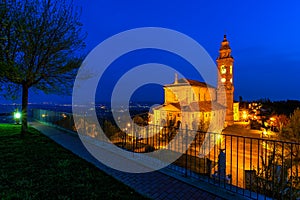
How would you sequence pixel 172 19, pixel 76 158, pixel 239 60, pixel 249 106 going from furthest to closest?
1. pixel 239 60
2. pixel 172 19
3. pixel 249 106
4. pixel 76 158

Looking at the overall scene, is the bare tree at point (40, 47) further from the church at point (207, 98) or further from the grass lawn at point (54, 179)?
the church at point (207, 98)

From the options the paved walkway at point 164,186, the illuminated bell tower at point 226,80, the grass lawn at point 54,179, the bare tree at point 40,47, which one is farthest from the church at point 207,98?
the paved walkway at point 164,186

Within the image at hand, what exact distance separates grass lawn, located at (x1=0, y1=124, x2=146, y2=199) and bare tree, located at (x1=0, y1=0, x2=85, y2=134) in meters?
3.89

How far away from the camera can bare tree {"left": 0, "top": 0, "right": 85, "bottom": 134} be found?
723cm

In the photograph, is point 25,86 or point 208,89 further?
point 208,89

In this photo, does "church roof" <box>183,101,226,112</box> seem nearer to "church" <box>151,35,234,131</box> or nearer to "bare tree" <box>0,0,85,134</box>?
"church" <box>151,35,234,131</box>

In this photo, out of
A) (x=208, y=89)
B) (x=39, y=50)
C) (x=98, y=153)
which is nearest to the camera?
(x=98, y=153)

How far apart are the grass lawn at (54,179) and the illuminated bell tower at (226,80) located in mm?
43366

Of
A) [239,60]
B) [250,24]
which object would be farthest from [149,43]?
[239,60]

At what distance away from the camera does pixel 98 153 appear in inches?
255

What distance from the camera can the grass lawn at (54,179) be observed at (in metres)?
3.52

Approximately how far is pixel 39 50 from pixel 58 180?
22.2 feet

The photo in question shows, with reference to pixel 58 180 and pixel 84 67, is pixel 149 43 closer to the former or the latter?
pixel 84 67

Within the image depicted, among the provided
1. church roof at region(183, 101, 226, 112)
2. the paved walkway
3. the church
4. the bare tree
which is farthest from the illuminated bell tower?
the paved walkway
